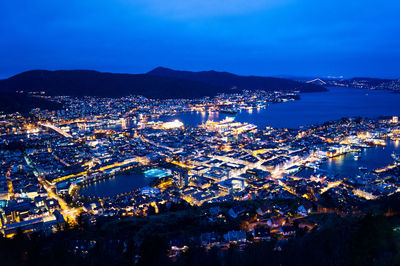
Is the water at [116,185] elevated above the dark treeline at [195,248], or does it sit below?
below

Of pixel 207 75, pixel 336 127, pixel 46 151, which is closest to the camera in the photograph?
pixel 46 151

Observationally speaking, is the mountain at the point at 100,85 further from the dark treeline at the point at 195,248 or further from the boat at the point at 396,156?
the dark treeline at the point at 195,248

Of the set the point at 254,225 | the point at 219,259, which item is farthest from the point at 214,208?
the point at 219,259

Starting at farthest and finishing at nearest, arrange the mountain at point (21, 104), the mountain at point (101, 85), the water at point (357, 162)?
the mountain at point (101, 85)
the mountain at point (21, 104)
the water at point (357, 162)

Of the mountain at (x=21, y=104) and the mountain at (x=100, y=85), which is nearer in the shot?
the mountain at (x=21, y=104)

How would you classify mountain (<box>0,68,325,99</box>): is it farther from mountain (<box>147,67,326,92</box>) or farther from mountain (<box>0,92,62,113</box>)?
mountain (<box>147,67,326,92</box>)

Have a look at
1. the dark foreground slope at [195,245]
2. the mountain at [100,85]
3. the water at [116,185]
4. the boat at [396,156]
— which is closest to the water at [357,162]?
the boat at [396,156]

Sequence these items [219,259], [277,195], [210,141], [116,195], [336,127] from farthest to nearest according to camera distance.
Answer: [336,127] → [210,141] → [116,195] → [277,195] → [219,259]

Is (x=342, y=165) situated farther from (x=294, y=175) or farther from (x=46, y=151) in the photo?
(x=46, y=151)
